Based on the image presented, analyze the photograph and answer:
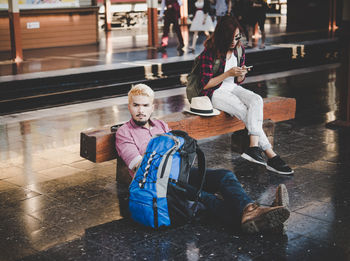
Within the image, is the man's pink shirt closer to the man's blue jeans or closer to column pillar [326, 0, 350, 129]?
the man's blue jeans

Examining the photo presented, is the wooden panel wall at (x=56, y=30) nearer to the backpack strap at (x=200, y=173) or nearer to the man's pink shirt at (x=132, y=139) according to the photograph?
the man's pink shirt at (x=132, y=139)

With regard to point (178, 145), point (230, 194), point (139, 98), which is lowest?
point (230, 194)

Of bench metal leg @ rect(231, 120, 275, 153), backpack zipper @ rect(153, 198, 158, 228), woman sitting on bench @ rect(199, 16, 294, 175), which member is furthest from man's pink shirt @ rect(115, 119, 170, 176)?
bench metal leg @ rect(231, 120, 275, 153)

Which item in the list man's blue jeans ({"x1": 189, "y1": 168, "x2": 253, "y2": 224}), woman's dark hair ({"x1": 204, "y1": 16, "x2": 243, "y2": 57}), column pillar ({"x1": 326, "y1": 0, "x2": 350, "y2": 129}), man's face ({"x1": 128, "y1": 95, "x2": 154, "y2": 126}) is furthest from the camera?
column pillar ({"x1": 326, "y1": 0, "x2": 350, "y2": 129})

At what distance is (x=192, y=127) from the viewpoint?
16.0ft

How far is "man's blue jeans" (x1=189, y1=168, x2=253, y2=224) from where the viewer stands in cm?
356

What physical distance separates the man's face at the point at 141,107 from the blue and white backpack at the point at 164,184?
1.20 feet

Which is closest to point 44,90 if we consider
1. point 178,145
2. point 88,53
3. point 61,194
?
point 88,53

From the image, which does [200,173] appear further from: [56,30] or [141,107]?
[56,30]

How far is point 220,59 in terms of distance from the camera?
502cm

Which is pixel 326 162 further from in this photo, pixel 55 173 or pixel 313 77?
pixel 313 77

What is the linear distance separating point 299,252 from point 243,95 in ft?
6.54

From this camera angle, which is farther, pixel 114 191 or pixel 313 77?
pixel 313 77

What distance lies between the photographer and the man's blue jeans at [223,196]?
3.56 meters
